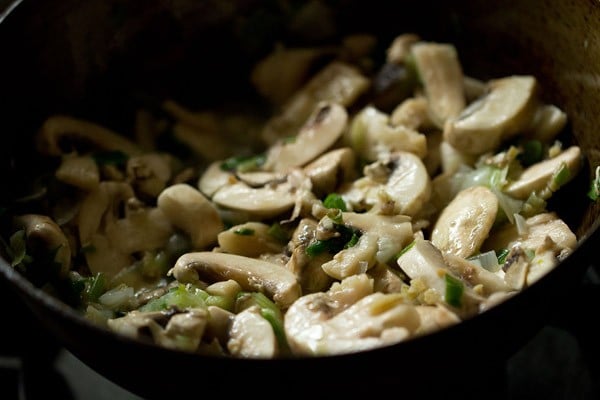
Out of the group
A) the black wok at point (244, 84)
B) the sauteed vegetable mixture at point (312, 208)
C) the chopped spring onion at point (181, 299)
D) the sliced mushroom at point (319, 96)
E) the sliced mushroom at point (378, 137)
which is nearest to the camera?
the black wok at point (244, 84)

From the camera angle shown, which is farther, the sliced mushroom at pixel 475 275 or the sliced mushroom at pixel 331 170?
the sliced mushroom at pixel 331 170

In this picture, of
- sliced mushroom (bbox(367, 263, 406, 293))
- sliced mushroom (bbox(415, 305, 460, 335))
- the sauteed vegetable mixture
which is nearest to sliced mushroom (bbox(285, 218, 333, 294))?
the sauteed vegetable mixture

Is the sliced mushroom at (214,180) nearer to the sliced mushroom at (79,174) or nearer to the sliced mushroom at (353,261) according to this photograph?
the sliced mushroom at (79,174)

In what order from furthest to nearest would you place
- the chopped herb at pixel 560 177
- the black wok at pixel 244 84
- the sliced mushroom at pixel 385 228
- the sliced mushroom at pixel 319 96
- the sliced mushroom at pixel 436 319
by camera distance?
the sliced mushroom at pixel 319 96, the chopped herb at pixel 560 177, the sliced mushroom at pixel 385 228, the sliced mushroom at pixel 436 319, the black wok at pixel 244 84

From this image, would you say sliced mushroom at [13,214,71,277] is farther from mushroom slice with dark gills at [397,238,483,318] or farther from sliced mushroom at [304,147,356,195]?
mushroom slice with dark gills at [397,238,483,318]

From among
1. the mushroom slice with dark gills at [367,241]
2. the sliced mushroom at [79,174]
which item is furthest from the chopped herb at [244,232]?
the sliced mushroom at [79,174]

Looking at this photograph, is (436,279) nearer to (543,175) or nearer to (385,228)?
(385,228)
